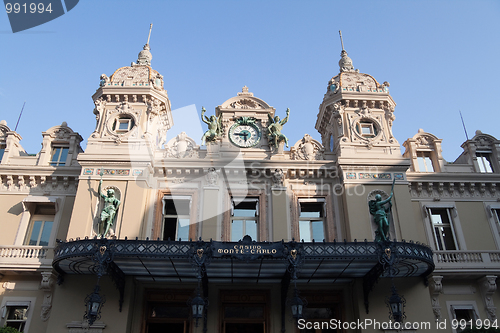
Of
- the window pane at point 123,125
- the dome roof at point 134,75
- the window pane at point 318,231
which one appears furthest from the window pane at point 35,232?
the window pane at point 318,231

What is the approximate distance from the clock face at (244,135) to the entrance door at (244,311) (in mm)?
7519

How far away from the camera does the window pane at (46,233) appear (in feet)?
65.1

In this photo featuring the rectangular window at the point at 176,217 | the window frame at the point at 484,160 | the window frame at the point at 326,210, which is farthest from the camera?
the window frame at the point at 484,160

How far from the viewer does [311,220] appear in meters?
20.2

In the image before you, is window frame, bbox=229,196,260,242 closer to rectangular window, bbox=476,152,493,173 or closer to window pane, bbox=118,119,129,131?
window pane, bbox=118,119,129,131

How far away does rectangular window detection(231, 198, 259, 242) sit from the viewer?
1969 cm

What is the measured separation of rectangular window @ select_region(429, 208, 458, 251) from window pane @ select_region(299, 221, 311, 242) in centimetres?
629

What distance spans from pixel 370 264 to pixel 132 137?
12.7 meters

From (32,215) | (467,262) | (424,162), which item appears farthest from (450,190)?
(32,215)

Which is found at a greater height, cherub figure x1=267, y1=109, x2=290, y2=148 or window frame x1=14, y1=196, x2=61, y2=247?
cherub figure x1=267, y1=109, x2=290, y2=148

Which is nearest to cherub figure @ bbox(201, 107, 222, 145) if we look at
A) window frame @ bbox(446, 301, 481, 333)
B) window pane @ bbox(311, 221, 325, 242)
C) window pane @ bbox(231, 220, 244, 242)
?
window pane @ bbox(231, 220, 244, 242)

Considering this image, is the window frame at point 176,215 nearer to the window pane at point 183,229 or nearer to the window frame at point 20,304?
the window pane at point 183,229

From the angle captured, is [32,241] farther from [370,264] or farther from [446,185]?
[446,185]

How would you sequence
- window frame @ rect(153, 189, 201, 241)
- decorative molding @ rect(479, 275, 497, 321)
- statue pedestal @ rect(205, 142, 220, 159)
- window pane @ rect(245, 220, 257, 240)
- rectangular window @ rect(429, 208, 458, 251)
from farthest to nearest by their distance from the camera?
statue pedestal @ rect(205, 142, 220, 159) < rectangular window @ rect(429, 208, 458, 251) < window pane @ rect(245, 220, 257, 240) < window frame @ rect(153, 189, 201, 241) < decorative molding @ rect(479, 275, 497, 321)
